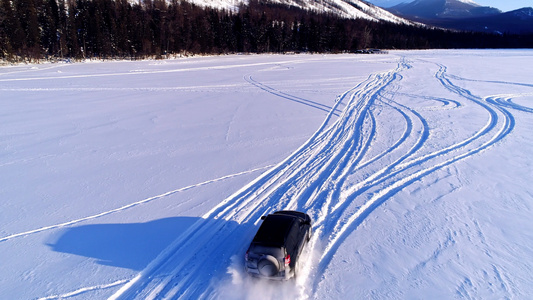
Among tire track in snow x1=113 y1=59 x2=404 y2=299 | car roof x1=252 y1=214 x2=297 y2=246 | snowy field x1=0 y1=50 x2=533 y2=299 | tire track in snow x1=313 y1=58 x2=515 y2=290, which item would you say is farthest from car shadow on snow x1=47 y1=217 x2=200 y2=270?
tire track in snow x1=313 y1=58 x2=515 y2=290

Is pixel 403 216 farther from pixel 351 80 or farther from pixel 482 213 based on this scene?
Result: pixel 351 80

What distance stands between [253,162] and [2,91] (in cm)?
2610

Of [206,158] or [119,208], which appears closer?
[119,208]

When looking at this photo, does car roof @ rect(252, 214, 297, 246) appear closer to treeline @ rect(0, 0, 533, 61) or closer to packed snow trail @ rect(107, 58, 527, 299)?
packed snow trail @ rect(107, 58, 527, 299)

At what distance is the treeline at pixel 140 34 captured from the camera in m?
50.8

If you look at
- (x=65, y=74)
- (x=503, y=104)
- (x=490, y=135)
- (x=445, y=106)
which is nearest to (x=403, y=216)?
(x=490, y=135)

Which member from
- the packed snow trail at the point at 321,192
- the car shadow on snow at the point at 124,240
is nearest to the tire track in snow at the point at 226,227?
the packed snow trail at the point at 321,192

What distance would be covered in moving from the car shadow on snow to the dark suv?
2.44 meters

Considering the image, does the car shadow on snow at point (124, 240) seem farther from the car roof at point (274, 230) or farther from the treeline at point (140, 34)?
the treeline at point (140, 34)

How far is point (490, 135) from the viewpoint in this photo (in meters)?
13.8

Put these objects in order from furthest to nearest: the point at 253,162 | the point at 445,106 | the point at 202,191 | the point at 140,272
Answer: the point at 445,106 → the point at 253,162 → the point at 202,191 → the point at 140,272

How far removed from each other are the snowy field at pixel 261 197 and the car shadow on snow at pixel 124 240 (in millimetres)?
39

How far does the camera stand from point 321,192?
9.02 m

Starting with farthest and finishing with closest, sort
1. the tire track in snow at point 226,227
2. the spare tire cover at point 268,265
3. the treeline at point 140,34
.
→ the treeline at point 140,34 → the tire track in snow at point 226,227 → the spare tire cover at point 268,265
